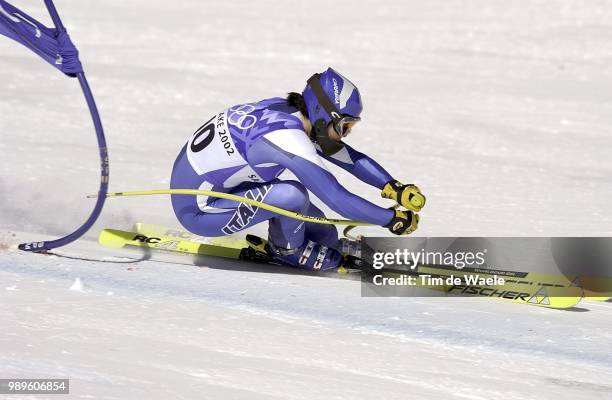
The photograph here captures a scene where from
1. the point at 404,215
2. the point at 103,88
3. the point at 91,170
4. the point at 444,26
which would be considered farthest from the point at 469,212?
the point at 444,26

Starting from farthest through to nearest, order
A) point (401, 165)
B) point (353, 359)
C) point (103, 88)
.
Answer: point (103, 88) → point (401, 165) → point (353, 359)

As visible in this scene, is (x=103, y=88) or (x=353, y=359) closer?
(x=353, y=359)

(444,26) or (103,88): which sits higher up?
(444,26)

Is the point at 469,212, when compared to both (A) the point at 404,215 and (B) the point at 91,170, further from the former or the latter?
(B) the point at 91,170

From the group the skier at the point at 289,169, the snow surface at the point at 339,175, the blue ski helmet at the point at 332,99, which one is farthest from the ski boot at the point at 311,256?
the blue ski helmet at the point at 332,99

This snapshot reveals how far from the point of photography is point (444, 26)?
16922 millimetres

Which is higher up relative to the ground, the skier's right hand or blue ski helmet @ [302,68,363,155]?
blue ski helmet @ [302,68,363,155]

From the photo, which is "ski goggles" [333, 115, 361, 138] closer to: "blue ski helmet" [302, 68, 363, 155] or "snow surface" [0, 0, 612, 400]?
"blue ski helmet" [302, 68, 363, 155]

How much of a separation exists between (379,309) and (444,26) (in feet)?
37.9

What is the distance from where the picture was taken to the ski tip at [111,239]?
7.23m

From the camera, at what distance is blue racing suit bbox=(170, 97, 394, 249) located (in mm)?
6242

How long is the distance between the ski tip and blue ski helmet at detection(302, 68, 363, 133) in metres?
1.71

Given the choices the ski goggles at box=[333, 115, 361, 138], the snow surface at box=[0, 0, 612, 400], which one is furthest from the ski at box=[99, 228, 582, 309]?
the ski goggles at box=[333, 115, 361, 138]

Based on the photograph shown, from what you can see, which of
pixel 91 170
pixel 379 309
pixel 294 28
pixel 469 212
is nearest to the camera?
pixel 379 309
